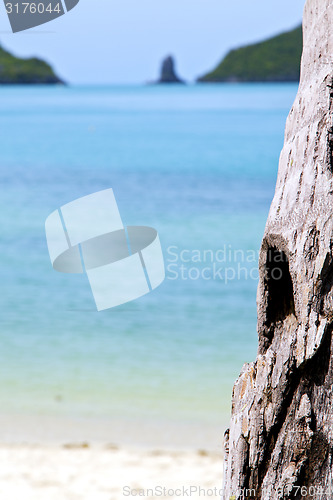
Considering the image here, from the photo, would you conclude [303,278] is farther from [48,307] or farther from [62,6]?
[48,307]

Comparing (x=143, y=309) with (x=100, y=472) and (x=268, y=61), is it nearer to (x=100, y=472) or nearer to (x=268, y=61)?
(x=100, y=472)

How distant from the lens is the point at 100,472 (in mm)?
5207

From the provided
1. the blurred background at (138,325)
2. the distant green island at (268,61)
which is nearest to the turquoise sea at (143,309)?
the blurred background at (138,325)

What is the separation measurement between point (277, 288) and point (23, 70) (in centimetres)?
9741

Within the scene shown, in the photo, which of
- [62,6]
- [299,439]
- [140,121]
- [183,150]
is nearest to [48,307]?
[62,6]

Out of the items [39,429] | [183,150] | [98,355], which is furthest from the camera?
[183,150]

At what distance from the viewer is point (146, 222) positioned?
16750 millimetres

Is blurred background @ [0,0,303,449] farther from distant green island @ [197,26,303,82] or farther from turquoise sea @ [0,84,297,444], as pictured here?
distant green island @ [197,26,303,82]

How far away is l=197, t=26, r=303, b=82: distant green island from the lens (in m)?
81.1

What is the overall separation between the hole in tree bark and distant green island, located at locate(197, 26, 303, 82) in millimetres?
78214

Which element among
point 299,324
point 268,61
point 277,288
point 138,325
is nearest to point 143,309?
point 138,325

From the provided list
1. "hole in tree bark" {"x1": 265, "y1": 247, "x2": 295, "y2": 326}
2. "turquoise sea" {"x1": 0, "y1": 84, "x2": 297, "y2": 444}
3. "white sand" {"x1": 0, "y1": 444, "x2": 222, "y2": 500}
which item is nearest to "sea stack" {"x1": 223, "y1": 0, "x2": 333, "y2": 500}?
"hole in tree bark" {"x1": 265, "y1": 247, "x2": 295, "y2": 326}

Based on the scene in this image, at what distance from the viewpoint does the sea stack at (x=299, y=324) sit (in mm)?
1956

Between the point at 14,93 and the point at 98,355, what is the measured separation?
411ft
